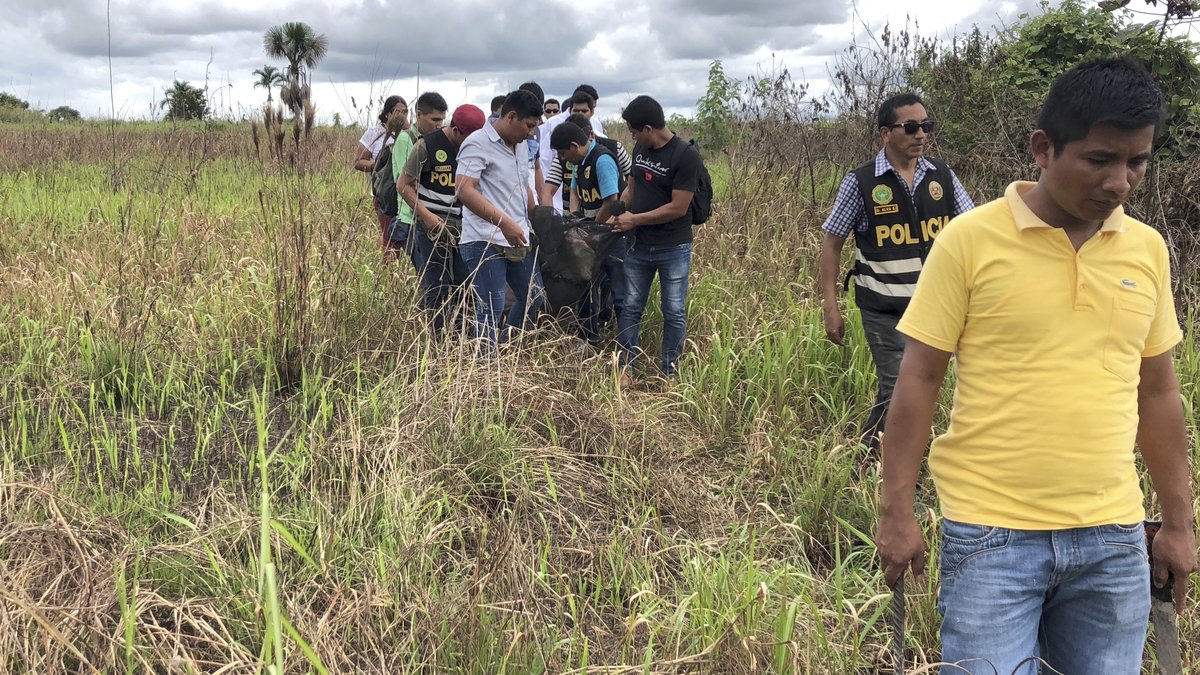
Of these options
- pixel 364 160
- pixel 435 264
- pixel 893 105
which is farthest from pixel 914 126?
pixel 364 160

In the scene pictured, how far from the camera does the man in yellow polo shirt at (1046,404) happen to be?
1387mm

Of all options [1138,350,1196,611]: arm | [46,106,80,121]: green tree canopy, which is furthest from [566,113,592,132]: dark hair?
[46,106,80,121]: green tree canopy

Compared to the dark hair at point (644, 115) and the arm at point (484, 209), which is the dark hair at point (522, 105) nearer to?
the arm at point (484, 209)

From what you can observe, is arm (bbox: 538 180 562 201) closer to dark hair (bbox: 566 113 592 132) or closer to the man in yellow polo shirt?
dark hair (bbox: 566 113 592 132)

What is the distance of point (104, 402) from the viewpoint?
10.3ft

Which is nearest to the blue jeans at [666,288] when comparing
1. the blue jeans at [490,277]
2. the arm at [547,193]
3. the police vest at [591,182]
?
the police vest at [591,182]

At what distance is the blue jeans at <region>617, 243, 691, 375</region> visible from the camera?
14.9 feet

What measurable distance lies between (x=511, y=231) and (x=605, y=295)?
114 cm

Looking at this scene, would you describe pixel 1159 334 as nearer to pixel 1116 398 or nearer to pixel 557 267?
pixel 1116 398

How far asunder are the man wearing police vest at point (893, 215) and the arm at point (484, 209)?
5.04ft

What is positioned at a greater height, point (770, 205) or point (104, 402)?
point (770, 205)

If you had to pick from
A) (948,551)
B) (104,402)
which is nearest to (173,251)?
(104,402)

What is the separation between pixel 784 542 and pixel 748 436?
31.8 inches

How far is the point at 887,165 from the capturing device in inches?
125
